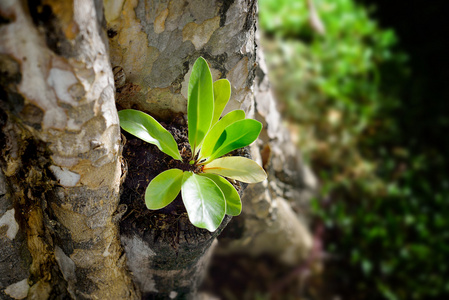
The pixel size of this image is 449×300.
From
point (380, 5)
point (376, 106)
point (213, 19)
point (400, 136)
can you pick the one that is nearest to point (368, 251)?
point (400, 136)

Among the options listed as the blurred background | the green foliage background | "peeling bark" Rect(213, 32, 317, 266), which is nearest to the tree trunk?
"peeling bark" Rect(213, 32, 317, 266)

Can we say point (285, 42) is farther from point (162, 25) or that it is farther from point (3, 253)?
point (3, 253)

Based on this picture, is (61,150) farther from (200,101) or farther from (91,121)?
(200,101)

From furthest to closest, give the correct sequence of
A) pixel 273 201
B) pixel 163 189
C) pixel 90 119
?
pixel 273 201 → pixel 163 189 → pixel 90 119

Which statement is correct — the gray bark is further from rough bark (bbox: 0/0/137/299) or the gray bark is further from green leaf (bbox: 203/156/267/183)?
green leaf (bbox: 203/156/267/183)

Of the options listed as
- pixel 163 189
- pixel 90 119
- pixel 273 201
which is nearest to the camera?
pixel 90 119

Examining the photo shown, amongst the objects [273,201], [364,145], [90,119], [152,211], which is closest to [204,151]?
[152,211]

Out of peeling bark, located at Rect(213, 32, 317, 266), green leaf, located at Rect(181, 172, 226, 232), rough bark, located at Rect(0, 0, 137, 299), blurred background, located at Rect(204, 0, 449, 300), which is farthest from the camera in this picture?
blurred background, located at Rect(204, 0, 449, 300)
